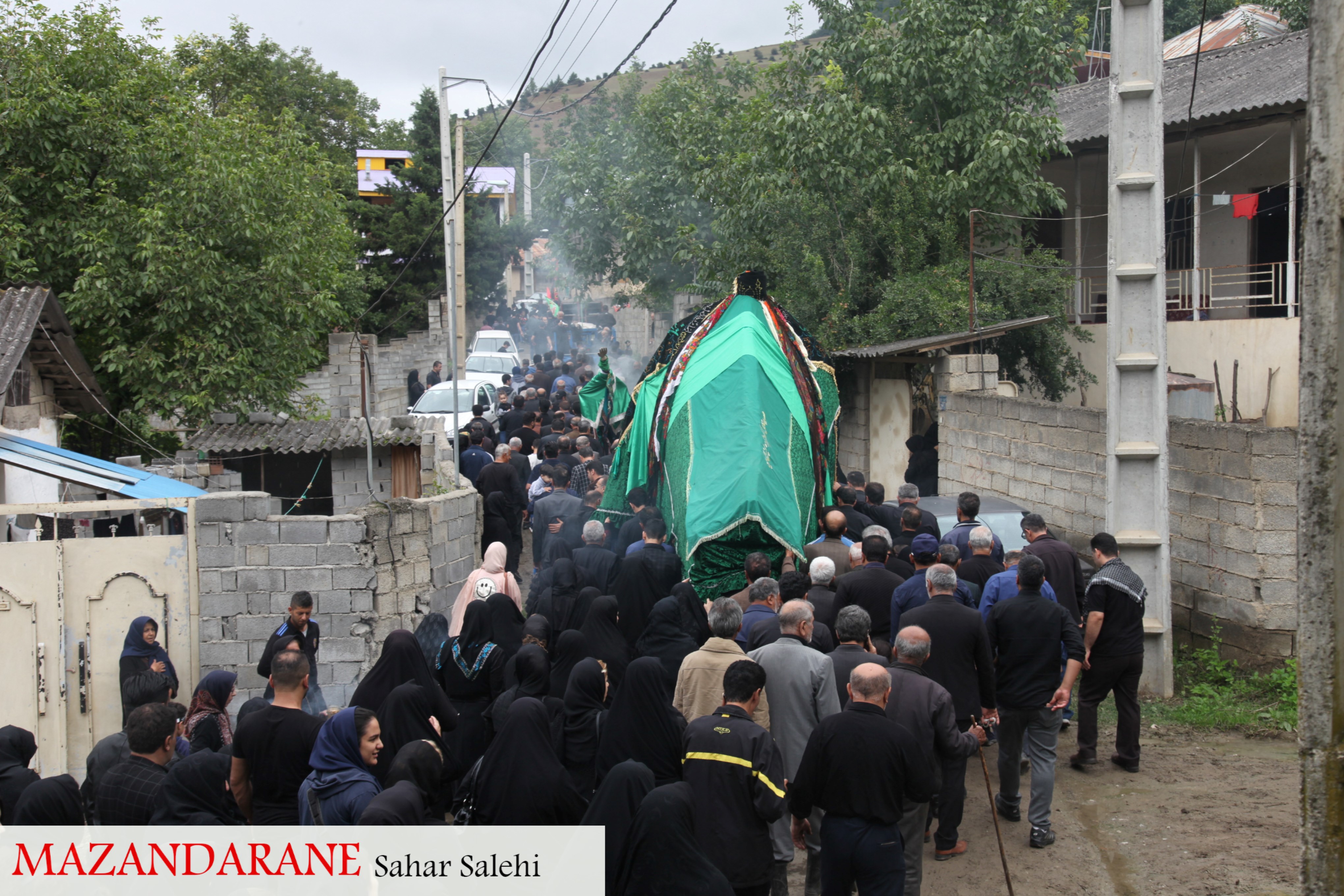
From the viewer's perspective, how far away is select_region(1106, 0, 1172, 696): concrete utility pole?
7.96 m

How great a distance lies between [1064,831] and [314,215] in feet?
51.8

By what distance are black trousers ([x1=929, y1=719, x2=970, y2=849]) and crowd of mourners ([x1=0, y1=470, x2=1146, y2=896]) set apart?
0.01 meters

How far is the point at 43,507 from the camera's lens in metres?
7.98

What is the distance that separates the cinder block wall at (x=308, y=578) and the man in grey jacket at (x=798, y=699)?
4.02m

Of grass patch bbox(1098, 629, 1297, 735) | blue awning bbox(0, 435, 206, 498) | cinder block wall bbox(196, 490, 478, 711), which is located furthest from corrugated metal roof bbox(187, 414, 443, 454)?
grass patch bbox(1098, 629, 1297, 735)

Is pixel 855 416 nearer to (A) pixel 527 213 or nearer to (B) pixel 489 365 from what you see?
(B) pixel 489 365

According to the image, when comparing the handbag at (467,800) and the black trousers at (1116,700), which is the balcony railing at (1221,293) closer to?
the black trousers at (1116,700)

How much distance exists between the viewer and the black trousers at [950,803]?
5965 mm

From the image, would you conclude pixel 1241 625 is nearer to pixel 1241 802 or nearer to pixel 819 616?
pixel 1241 802

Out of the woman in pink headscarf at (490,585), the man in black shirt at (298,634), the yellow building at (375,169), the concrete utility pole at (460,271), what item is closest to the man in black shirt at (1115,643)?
the woman in pink headscarf at (490,585)

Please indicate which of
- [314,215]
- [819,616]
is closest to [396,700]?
[819,616]

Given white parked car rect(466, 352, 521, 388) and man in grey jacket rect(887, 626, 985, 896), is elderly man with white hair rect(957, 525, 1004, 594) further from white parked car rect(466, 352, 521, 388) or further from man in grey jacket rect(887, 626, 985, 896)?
white parked car rect(466, 352, 521, 388)

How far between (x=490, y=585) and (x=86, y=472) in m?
4.03

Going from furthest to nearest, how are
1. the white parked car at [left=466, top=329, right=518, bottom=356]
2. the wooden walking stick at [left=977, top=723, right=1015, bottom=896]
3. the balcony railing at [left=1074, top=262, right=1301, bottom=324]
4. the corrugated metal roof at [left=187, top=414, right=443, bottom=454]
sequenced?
1. the white parked car at [left=466, top=329, right=518, bottom=356]
2. the balcony railing at [left=1074, top=262, right=1301, bottom=324]
3. the corrugated metal roof at [left=187, top=414, right=443, bottom=454]
4. the wooden walking stick at [left=977, top=723, right=1015, bottom=896]
